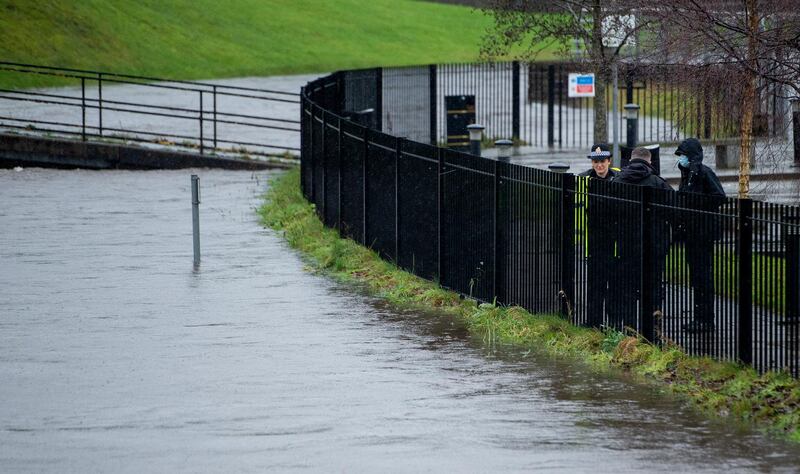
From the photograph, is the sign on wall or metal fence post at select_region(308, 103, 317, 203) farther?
the sign on wall

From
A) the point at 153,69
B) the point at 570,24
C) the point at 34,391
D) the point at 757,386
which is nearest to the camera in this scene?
the point at 757,386

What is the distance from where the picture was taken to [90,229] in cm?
2144

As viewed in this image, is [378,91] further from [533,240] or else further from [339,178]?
[533,240]

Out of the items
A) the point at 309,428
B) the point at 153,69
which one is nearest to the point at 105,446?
the point at 309,428

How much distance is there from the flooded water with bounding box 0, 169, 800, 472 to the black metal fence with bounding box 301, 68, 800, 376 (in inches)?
32.0

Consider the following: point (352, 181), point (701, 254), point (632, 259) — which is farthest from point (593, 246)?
point (352, 181)

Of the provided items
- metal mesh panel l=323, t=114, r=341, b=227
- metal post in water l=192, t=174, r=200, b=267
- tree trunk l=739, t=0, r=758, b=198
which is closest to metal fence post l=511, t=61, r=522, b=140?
metal mesh panel l=323, t=114, r=341, b=227

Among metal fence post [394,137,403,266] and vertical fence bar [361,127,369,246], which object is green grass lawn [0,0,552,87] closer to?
vertical fence bar [361,127,369,246]

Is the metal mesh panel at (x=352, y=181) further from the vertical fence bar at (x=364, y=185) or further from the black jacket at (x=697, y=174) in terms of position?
the black jacket at (x=697, y=174)

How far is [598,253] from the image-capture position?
12969mm

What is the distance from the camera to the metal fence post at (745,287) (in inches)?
427

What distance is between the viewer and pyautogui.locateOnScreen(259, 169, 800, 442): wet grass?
33.0 ft

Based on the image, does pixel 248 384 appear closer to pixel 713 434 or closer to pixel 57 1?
pixel 713 434

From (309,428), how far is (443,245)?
640 cm
